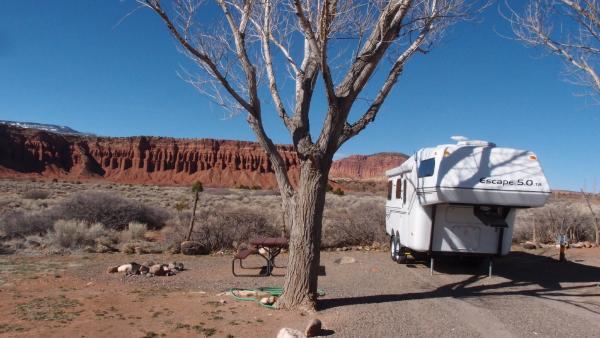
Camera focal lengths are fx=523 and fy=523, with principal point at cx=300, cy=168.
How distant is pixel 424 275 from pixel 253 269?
148 inches

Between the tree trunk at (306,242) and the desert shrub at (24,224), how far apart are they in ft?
40.4

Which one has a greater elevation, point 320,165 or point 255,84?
point 255,84

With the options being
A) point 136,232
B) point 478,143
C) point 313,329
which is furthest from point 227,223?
point 313,329

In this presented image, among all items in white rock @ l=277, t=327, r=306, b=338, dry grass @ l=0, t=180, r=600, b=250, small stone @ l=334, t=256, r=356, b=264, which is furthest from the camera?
dry grass @ l=0, t=180, r=600, b=250

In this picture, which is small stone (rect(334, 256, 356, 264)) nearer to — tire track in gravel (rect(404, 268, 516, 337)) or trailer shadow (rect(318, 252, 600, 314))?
trailer shadow (rect(318, 252, 600, 314))

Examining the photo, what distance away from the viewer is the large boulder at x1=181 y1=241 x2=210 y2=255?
1427 centimetres

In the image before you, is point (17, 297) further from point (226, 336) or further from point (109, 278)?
point (226, 336)

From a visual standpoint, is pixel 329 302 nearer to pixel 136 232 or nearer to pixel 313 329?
pixel 313 329

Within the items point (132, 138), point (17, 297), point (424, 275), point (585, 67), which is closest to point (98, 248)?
point (17, 297)

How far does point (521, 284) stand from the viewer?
1030 cm

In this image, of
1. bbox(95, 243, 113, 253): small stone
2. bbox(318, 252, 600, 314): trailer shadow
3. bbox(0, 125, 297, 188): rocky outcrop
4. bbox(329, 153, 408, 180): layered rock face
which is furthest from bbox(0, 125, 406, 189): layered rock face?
bbox(318, 252, 600, 314): trailer shadow

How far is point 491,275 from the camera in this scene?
11078 mm

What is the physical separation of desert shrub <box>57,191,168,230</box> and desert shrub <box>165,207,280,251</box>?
4082mm

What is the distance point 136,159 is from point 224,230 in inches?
3178
